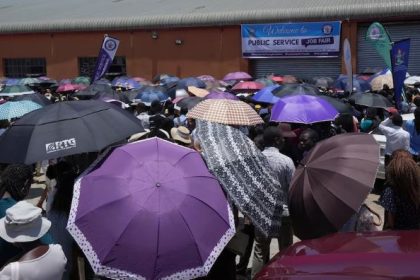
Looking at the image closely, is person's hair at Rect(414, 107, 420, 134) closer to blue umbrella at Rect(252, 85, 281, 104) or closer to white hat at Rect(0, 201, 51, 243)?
blue umbrella at Rect(252, 85, 281, 104)

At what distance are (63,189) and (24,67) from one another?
28.1 m

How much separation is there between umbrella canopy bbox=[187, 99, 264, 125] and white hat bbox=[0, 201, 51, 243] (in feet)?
9.57

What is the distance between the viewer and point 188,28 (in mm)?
25828

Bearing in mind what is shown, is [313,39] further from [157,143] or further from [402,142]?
[157,143]

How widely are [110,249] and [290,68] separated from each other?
861 inches

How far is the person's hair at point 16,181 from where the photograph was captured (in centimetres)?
442

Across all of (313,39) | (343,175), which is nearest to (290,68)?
(313,39)

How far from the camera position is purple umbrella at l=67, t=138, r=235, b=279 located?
3.18 metres

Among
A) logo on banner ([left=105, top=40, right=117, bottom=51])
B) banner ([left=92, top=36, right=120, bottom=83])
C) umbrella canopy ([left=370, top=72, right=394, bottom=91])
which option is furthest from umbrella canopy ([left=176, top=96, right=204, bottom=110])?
umbrella canopy ([left=370, top=72, right=394, bottom=91])

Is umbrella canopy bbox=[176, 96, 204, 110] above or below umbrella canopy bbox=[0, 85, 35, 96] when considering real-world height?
above

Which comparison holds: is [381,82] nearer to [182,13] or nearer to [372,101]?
[372,101]

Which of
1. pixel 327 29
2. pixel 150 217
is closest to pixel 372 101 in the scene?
pixel 150 217

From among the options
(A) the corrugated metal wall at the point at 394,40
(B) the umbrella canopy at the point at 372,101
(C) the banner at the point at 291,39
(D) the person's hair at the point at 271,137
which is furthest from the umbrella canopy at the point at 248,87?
(D) the person's hair at the point at 271,137

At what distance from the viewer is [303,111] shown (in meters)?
7.30
